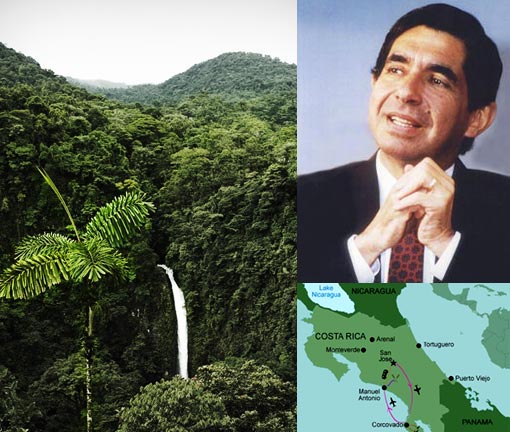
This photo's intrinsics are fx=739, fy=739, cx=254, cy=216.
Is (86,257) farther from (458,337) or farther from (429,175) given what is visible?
(458,337)

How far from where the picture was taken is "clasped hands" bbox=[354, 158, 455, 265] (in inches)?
163

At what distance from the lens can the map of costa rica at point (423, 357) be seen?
13.5ft

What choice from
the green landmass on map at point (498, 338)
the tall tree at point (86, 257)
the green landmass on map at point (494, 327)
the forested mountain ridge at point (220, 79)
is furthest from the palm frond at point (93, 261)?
the green landmass on map at point (498, 338)

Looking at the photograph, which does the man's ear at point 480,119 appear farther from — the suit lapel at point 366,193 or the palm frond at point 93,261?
the palm frond at point 93,261

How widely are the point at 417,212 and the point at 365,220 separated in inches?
11.6

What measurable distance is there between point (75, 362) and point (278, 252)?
1457mm

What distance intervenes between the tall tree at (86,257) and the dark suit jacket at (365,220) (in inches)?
44.9

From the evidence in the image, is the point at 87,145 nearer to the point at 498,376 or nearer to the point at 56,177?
the point at 56,177

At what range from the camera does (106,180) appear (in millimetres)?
4785

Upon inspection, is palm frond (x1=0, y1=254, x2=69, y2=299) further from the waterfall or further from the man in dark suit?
the man in dark suit

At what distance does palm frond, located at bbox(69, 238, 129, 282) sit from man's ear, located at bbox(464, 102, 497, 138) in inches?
87.9

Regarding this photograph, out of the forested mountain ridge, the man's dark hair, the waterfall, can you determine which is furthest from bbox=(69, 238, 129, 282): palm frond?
the man's dark hair

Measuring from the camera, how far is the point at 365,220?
4.18 m

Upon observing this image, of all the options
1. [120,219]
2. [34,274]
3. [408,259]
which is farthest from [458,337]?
[34,274]
